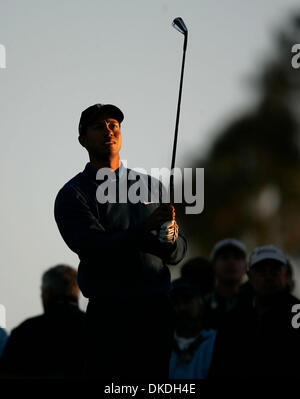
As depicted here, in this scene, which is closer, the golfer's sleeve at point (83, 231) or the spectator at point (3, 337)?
the golfer's sleeve at point (83, 231)

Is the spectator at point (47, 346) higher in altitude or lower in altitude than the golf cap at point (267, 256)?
lower

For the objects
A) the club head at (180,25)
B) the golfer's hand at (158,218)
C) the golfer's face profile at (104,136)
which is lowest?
the golfer's hand at (158,218)

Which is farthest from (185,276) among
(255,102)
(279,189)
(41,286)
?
(255,102)

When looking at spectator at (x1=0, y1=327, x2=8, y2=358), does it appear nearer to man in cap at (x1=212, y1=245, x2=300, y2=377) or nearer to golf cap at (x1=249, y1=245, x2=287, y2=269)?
A: man in cap at (x1=212, y1=245, x2=300, y2=377)

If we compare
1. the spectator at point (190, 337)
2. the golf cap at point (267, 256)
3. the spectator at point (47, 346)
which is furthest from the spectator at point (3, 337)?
the golf cap at point (267, 256)

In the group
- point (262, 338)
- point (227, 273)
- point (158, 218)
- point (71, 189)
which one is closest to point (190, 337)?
point (262, 338)

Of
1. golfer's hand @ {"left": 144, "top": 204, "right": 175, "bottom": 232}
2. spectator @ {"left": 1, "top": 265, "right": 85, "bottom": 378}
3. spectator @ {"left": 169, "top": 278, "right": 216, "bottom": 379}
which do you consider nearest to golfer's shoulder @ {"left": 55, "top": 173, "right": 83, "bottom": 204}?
golfer's hand @ {"left": 144, "top": 204, "right": 175, "bottom": 232}

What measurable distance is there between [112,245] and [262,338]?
180 centimetres

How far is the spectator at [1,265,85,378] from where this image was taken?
20.3 feet

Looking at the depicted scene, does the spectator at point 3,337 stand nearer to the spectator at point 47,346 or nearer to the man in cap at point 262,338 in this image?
the spectator at point 47,346

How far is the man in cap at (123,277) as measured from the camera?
4.73 metres
